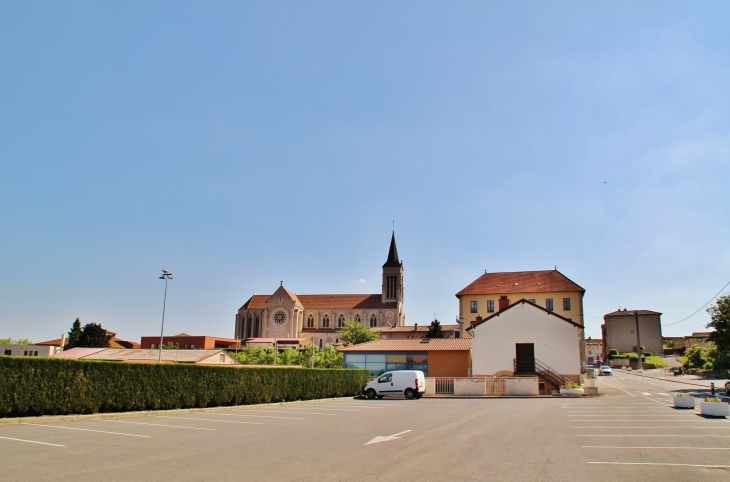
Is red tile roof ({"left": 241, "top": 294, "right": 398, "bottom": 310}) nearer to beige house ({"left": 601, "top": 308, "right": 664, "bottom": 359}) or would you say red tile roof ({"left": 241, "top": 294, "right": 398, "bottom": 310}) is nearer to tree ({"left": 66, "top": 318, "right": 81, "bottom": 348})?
tree ({"left": 66, "top": 318, "right": 81, "bottom": 348})

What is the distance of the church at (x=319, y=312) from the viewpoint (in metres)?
117

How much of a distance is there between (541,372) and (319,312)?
83.6 m

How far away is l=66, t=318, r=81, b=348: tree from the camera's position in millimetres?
85125

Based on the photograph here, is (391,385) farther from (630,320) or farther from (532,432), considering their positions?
(630,320)

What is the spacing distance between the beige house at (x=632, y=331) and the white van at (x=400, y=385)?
3287 inches

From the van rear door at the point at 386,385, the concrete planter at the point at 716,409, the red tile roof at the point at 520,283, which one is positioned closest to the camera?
the concrete planter at the point at 716,409

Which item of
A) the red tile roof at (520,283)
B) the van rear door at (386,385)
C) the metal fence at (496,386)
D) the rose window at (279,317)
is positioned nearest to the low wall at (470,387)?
the metal fence at (496,386)

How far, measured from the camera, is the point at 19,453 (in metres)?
10.5

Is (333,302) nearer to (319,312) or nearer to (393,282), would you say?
(319,312)

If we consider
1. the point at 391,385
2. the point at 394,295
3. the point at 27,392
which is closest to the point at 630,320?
the point at 394,295

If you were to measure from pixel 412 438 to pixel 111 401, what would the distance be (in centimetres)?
1210

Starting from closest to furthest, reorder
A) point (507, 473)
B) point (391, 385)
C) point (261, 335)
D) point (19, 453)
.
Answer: point (507, 473), point (19, 453), point (391, 385), point (261, 335)

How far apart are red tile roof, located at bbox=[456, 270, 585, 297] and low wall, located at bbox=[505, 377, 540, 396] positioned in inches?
1413

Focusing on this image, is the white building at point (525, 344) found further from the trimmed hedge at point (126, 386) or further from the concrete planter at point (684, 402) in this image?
the trimmed hedge at point (126, 386)
